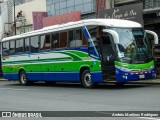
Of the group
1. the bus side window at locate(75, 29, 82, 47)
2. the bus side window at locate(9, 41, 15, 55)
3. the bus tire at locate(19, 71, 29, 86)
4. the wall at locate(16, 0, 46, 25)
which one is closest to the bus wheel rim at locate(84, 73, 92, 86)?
the bus side window at locate(75, 29, 82, 47)

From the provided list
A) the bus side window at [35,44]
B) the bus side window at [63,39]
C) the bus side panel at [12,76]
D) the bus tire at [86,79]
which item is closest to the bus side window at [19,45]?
the bus side window at [35,44]

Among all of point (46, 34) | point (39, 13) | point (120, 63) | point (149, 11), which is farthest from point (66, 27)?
point (39, 13)

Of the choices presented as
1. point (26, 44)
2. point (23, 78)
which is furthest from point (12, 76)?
point (26, 44)

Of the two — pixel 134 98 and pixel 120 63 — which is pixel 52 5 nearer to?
pixel 120 63

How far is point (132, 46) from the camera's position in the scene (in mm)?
18984

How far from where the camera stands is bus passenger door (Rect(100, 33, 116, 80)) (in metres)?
19.0

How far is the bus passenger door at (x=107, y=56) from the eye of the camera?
750 inches

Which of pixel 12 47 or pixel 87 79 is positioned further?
pixel 12 47

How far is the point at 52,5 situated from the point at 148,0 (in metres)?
13.5

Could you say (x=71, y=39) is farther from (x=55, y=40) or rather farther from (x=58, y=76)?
(x=58, y=76)

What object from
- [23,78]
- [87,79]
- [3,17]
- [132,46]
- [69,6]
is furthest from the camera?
[3,17]

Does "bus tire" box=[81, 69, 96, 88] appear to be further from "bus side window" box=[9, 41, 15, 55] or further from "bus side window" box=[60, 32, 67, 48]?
"bus side window" box=[9, 41, 15, 55]

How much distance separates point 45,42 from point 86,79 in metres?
4.33

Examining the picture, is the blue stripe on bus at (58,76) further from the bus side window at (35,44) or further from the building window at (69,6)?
the building window at (69,6)
